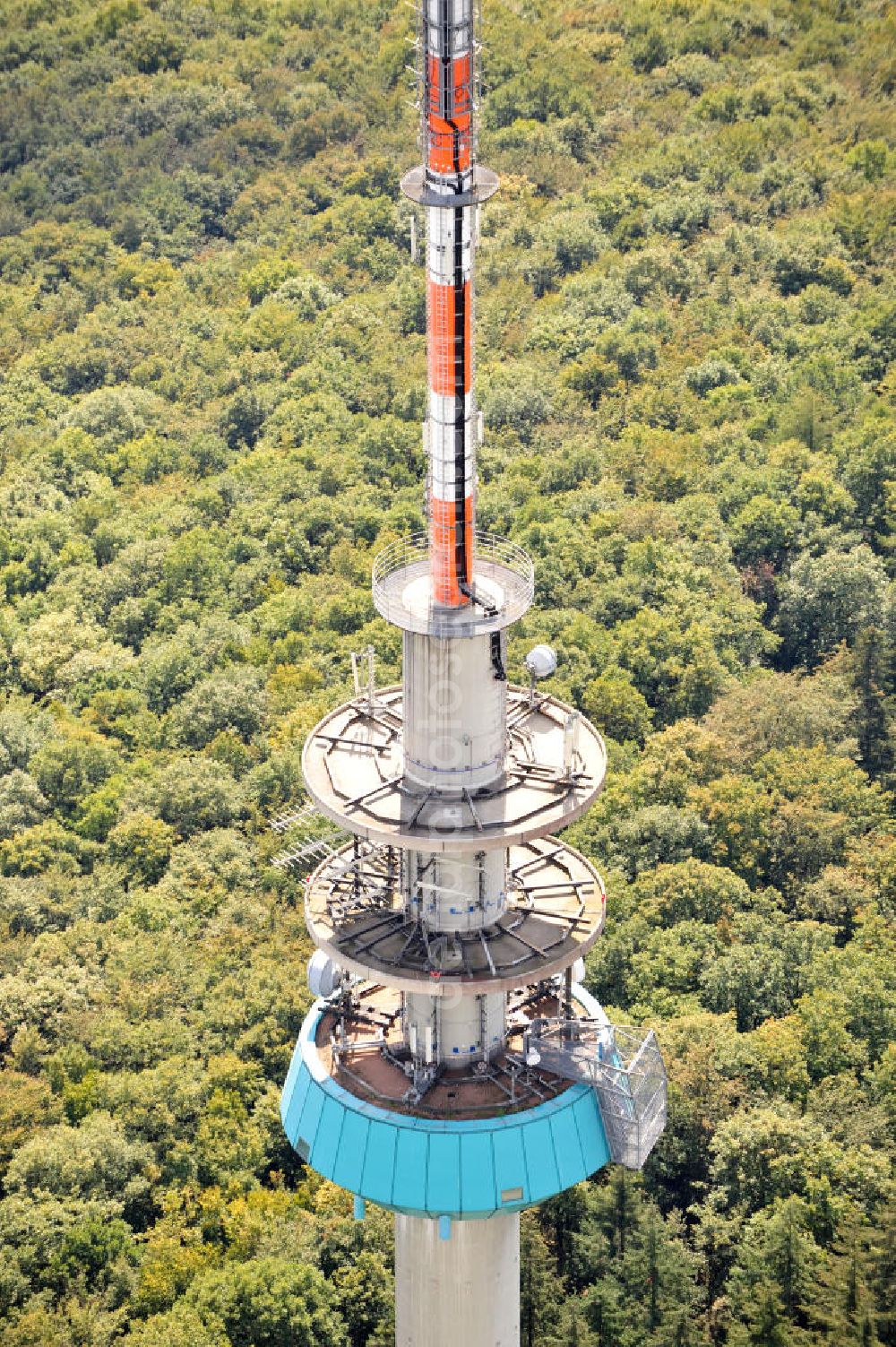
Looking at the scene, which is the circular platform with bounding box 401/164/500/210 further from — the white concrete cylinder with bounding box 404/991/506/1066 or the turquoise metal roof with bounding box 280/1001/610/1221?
the turquoise metal roof with bounding box 280/1001/610/1221

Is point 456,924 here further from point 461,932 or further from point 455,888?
point 455,888

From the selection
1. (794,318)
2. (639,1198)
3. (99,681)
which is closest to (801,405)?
(794,318)

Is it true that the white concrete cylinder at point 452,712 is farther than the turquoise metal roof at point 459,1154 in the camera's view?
No

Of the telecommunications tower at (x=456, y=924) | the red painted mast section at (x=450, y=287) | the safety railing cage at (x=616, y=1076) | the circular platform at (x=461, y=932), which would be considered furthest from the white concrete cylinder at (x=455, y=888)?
the red painted mast section at (x=450, y=287)

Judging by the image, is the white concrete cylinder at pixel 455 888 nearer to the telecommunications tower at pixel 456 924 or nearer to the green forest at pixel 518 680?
the telecommunications tower at pixel 456 924

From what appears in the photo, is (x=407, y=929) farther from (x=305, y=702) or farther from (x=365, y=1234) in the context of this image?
(x=305, y=702)

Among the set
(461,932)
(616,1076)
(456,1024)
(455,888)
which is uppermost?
(455,888)

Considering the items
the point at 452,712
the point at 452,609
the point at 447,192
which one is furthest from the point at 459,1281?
the point at 447,192
